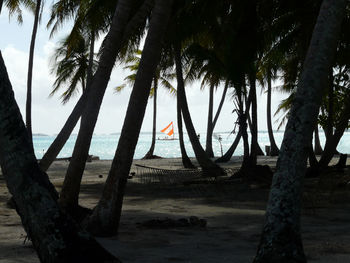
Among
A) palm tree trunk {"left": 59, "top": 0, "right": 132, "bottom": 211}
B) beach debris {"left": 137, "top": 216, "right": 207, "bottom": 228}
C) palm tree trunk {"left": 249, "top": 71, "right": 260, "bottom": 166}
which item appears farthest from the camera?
palm tree trunk {"left": 249, "top": 71, "right": 260, "bottom": 166}

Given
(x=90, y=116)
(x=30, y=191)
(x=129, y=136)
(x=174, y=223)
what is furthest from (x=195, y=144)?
(x=30, y=191)

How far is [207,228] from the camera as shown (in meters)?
8.01

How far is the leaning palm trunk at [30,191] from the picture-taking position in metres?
4.05

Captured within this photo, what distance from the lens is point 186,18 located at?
15.2 m

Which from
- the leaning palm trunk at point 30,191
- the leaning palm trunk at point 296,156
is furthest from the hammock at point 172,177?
the leaning palm trunk at point 30,191

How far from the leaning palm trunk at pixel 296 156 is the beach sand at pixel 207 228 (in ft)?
3.43

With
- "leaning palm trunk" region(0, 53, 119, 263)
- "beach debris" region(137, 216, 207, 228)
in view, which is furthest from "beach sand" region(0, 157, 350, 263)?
"leaning palm trunk" region(0, 53, 119, 263)

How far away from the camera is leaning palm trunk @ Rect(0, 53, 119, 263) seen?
13.3 feet

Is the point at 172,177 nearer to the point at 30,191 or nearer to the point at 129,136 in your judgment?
the point at 129,136

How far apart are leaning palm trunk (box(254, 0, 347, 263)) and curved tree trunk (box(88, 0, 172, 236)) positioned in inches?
112

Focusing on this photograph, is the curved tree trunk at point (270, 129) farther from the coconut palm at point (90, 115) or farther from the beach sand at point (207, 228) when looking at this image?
the coconut palm at point (90, 115)

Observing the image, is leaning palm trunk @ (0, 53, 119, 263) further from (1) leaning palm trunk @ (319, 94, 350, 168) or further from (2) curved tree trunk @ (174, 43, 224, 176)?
(2) curved tree trunk @ (174, 43, 224, 176)

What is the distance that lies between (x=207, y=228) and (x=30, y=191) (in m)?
4.34

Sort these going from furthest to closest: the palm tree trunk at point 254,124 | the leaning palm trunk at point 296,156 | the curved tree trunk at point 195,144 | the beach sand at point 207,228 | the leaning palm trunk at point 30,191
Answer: the curved tree trunk at point 195,144
the palm tree trunk at point 254,124
the beach sand at point 207,228
the leaning palm trunk at point 296,156
the leaning palm trunk at point 30,191
